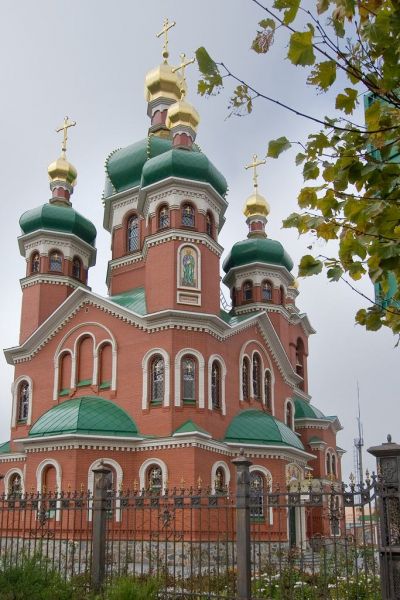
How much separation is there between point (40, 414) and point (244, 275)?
27.4ft

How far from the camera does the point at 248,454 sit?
1823cm

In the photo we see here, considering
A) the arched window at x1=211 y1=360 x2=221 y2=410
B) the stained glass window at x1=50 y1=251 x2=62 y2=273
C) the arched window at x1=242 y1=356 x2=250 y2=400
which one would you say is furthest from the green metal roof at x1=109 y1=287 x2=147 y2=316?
the arched window at x1=242 y1=356 x2=250 y2=400

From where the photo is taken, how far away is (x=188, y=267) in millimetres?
18141

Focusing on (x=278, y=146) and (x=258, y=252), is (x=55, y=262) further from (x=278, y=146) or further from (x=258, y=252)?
(x=278, y=146)

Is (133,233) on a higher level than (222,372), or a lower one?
higher

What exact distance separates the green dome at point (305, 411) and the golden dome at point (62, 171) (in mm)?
11222

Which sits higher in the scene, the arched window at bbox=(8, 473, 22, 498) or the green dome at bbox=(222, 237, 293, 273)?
the green dome at bbox=(222, 237, 293, 273)

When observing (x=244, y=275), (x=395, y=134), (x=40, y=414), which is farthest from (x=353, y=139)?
(x=244, y=275)

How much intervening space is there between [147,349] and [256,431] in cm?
370

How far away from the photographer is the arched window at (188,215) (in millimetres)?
18562

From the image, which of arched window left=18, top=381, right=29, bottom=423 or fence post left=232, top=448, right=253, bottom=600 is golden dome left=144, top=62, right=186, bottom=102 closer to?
arched window left=18, top=381, right=29, bottom=423

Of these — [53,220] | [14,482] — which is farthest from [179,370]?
[53,220]

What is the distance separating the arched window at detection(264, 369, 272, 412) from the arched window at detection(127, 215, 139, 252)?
555 cm

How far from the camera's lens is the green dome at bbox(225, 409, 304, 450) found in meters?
18.3
